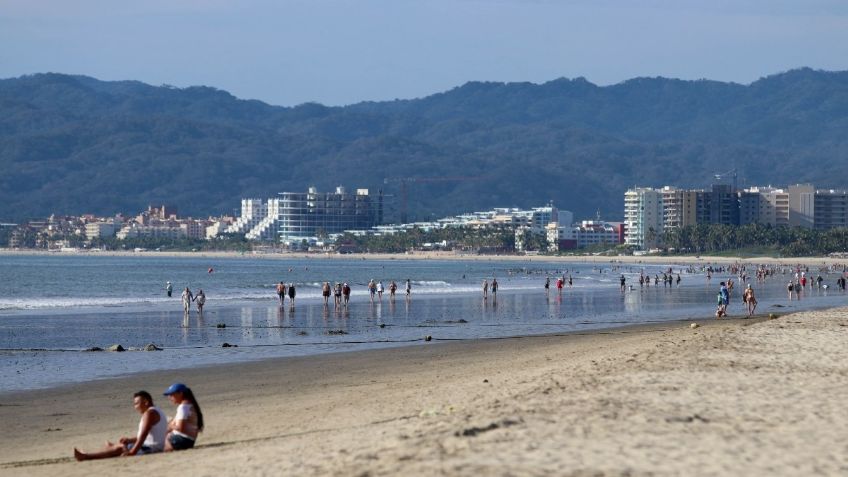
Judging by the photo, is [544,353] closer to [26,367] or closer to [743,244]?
[26,367]

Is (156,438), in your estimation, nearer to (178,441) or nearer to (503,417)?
(178,441)

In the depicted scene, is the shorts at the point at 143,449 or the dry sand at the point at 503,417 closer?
the dry sand at the point at 503,417

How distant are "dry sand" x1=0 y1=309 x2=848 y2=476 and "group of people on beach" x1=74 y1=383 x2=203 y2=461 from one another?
214mm

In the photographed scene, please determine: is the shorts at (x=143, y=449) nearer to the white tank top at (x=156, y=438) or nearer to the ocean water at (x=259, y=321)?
the white tank top at (x=156, y=438)

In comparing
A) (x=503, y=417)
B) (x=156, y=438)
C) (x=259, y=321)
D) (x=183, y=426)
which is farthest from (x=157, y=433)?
(x=259, y=321)

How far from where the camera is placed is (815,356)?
16625 millimetres

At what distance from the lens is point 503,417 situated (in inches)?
412

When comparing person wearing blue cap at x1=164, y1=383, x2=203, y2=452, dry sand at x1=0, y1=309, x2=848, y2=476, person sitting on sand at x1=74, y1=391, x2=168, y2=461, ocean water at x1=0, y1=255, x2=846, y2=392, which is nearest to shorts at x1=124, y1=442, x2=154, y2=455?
person sitting on sand at x1=74, y1=391, x2=168, y2=461

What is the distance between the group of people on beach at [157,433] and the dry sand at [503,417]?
214 millimetres

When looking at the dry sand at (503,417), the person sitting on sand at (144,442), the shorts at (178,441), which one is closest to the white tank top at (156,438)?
the person sitting on sand at (144,442)

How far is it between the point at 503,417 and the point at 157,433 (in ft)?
11.9

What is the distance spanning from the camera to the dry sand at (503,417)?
29.9ft

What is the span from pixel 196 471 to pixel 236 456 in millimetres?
607

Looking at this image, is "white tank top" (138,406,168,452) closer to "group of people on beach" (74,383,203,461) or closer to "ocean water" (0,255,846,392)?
"group of people on beach" (74,383,203,461)
